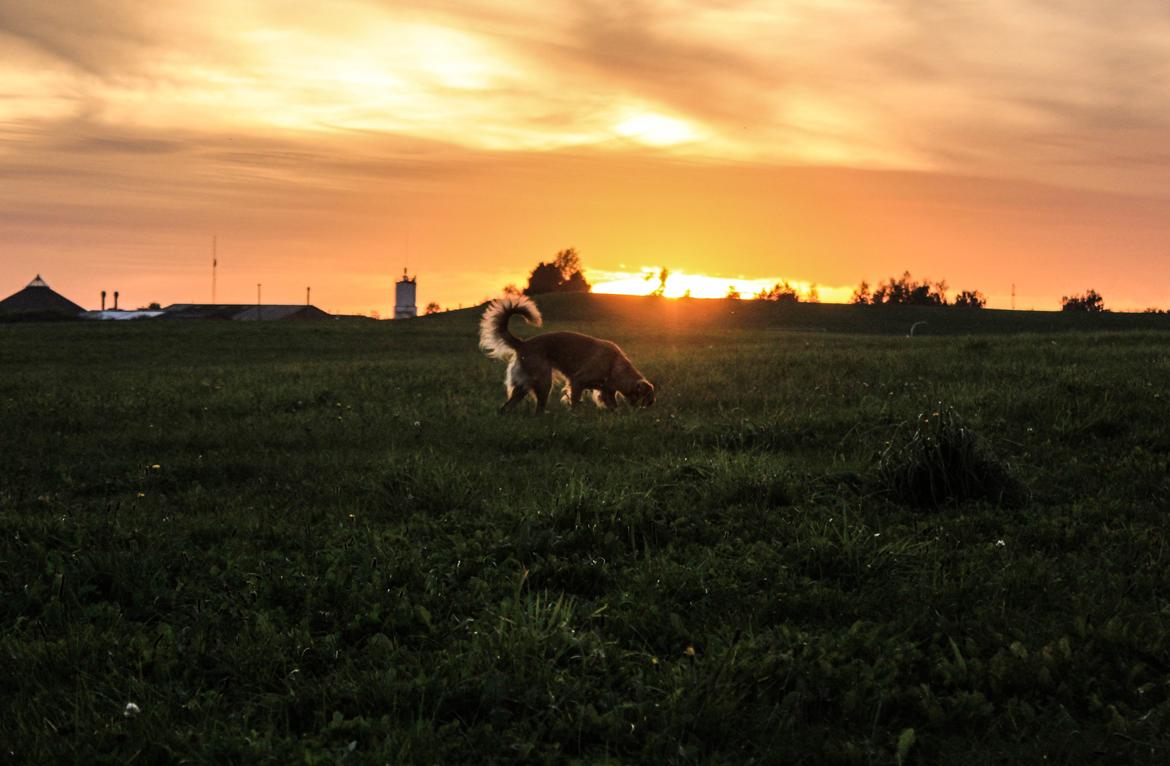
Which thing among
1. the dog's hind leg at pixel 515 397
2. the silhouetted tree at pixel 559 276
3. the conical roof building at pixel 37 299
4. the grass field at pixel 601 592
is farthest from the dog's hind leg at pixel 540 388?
the conical roof building at pixel 37 299

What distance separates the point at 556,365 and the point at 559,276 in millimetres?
112958

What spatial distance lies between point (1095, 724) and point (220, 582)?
216 inches

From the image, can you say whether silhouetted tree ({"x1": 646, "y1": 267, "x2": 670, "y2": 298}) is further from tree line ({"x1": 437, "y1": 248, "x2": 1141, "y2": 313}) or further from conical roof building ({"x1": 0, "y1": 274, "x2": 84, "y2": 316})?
conical roof building ({"x1": 0, "y1": 274, "x2": 84, "y2": 316})

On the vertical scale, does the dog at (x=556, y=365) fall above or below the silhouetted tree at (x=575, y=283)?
below

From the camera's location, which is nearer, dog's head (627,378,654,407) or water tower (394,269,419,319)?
dog's head (627,378,654,407)

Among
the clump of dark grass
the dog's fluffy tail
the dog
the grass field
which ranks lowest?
the grass field

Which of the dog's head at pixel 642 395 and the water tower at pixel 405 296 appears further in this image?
the water tower at pixel 405 296

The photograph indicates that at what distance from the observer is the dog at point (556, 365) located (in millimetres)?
14720

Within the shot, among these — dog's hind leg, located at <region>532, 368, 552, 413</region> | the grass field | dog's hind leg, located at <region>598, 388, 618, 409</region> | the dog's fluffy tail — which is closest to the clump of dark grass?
the grass field

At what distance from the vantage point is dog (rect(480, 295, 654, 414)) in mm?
14720

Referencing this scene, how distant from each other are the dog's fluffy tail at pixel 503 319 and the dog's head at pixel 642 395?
1.92 meters

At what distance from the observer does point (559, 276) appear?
12706cm

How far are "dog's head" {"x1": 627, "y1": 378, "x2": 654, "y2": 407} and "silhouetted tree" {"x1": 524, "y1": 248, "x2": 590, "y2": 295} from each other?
361 ft

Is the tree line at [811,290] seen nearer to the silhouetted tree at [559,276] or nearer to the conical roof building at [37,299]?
the silhouetted tree at [559,276]
